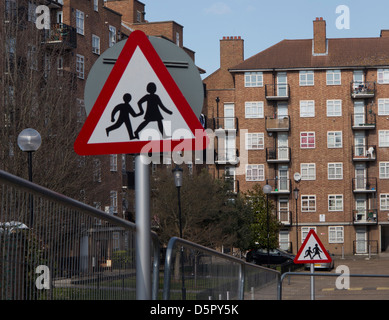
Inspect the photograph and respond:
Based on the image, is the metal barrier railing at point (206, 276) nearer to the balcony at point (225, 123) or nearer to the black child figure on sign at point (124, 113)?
the black child figure on sign at point (124, 113)

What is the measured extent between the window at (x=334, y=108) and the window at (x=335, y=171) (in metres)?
4.68

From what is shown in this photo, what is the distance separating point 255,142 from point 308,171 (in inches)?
225

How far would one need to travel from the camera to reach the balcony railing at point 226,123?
72125mm

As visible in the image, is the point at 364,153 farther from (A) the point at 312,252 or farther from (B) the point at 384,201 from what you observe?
(A) the point at 312,252

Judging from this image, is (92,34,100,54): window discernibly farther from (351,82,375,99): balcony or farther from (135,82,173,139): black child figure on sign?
(135,82,173,139): black child figure on sign

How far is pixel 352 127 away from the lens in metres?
69.6

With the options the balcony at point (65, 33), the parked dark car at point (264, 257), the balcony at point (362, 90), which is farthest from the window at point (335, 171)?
the balcony at point (65, 33)

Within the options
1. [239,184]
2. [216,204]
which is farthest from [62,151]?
[239,184]

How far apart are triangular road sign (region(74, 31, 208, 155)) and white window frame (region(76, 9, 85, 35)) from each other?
49268 mm

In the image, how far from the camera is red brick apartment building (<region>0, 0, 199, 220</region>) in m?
32.8

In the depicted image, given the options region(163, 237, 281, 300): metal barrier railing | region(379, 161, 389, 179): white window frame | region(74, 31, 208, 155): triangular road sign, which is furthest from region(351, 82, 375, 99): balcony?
region(74, 31, 208, 155): triangular road sign

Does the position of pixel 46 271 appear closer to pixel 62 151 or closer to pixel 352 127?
pixel 62 151

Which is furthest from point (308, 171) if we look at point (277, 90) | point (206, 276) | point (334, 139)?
point (206, 276)
